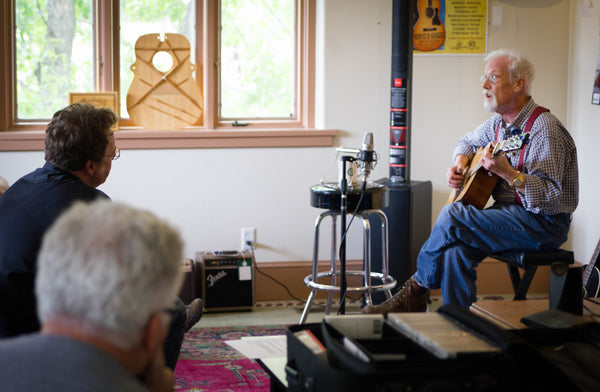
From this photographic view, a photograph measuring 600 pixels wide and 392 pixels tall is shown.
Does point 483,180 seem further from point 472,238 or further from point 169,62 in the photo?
point 169,62

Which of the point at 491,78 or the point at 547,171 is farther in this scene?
the point at 491,78

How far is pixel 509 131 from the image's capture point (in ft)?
10.8

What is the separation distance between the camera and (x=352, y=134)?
14.0 feet

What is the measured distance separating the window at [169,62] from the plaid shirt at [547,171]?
1.35m

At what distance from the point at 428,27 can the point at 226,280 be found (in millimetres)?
1949

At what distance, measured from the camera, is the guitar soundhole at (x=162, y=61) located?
4250 mm

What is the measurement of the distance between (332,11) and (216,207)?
54.0 inches

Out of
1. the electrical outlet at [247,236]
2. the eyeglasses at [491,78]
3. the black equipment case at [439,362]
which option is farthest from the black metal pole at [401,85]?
the black equipment case at [439,362]

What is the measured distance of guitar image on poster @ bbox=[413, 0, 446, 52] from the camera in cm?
423

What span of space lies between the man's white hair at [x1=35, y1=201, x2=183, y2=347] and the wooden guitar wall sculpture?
3.40 meters

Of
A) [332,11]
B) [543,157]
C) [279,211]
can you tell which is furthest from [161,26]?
[543,157]

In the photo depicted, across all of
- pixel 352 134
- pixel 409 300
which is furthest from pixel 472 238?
pixel 352 134

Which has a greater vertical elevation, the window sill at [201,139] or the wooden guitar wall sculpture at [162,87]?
the wooden guitar wall sculpture at [162,87]

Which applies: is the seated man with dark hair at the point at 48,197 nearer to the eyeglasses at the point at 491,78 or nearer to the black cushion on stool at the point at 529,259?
the black cushion on stool at the point at 529,259
